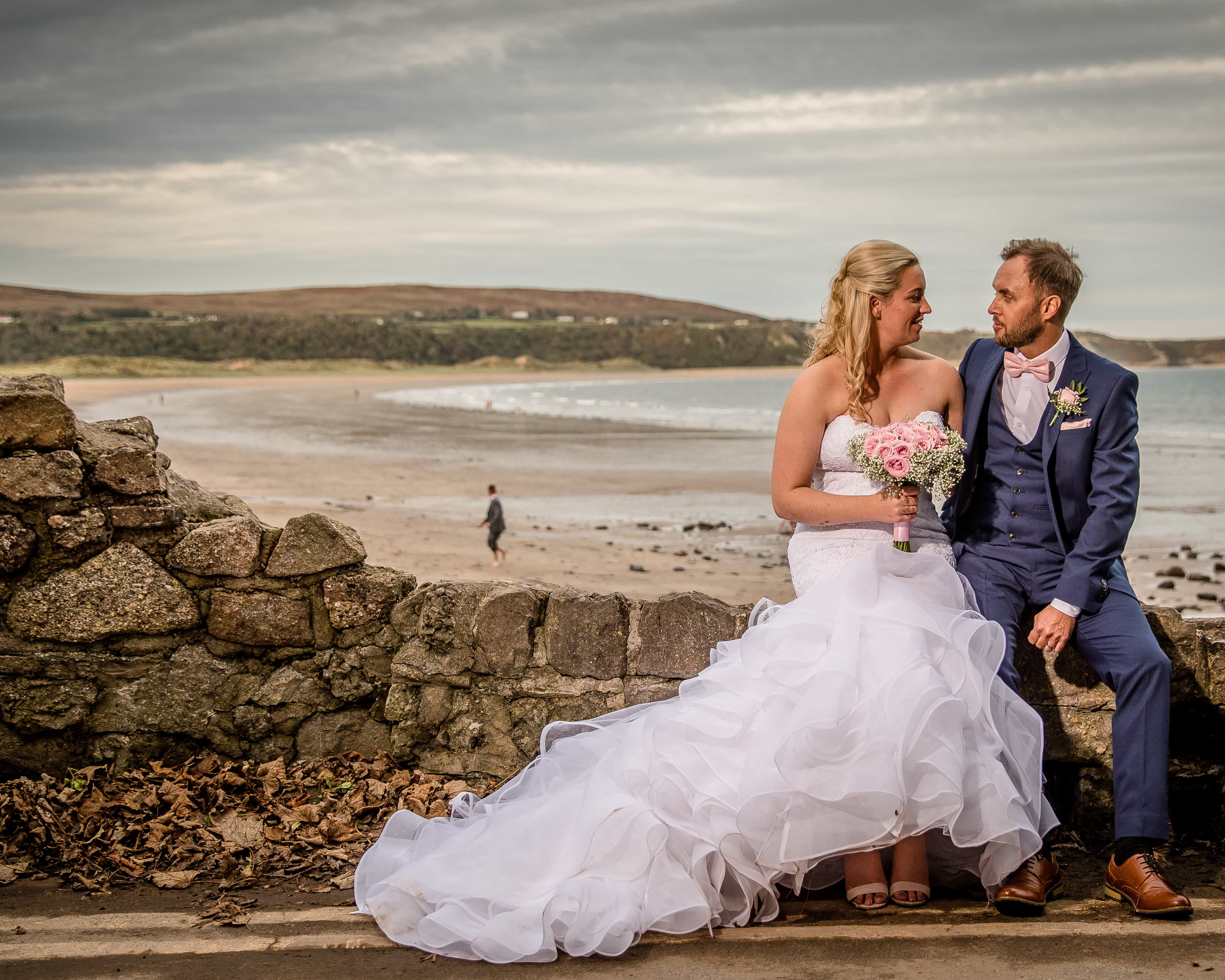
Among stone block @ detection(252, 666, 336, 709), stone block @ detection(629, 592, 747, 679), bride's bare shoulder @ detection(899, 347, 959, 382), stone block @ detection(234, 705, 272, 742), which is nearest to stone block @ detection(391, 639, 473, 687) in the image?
stone block @ detection(252, 666, 336, 709)

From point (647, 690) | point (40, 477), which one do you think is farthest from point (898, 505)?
point (40, 477)

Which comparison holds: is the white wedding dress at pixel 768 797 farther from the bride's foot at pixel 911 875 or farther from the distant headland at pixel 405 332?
the distant headland at pixel 405 332

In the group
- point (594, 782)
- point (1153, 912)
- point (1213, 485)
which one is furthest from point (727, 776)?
point (1213, 485)

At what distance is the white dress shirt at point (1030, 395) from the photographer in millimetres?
3992

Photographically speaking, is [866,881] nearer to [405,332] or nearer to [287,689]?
[287,689]

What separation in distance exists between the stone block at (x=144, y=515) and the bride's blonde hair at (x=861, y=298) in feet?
8.65

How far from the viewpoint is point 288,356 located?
106812 millimetres

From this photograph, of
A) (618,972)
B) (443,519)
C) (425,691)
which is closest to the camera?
(618,972)

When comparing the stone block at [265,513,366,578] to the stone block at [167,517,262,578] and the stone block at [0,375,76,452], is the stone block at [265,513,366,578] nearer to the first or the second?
the stone block at [167,517,262,578]

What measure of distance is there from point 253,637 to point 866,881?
8.49 ft

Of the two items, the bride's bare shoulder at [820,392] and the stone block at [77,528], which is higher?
the bride's bare shoulder at [820,392]

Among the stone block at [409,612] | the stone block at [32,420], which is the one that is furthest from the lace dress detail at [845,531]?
the stone block at [32,420]

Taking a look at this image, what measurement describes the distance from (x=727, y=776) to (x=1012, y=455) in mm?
1667

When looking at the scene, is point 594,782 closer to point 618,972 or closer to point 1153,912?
point 618,972
